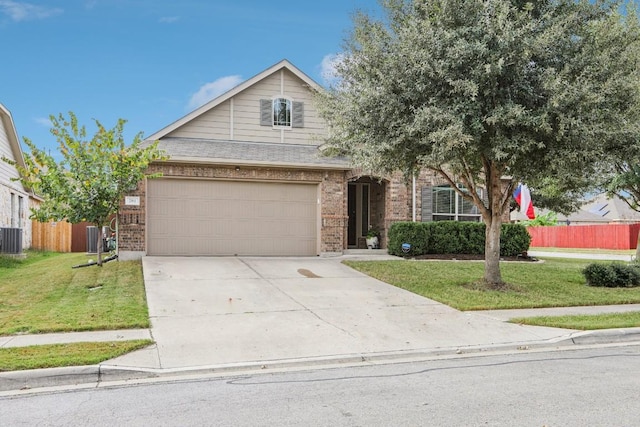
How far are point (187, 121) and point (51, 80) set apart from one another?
8147mm

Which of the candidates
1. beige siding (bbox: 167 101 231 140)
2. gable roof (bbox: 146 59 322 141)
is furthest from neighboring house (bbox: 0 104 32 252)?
beige siding (bbox: 167 101 231 140)

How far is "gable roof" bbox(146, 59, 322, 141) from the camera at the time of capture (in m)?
17.1

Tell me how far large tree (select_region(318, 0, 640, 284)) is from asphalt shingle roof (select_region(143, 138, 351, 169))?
518cm

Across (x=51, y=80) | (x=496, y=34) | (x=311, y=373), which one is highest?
(x=51, y=80)

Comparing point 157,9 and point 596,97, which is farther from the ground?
point 157,9

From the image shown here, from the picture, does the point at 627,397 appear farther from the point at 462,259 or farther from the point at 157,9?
the point at 157,9

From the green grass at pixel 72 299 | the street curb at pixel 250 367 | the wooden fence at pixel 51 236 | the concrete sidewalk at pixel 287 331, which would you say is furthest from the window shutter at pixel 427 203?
the wooden fence at pixel 51 236

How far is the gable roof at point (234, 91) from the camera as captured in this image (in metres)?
17.1

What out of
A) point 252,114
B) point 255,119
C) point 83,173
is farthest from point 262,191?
point 83,173

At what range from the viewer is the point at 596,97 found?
9445 millimetres

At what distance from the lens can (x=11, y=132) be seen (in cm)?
2084

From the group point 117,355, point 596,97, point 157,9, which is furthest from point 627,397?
point 157,9

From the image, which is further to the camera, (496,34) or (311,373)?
(496,34)

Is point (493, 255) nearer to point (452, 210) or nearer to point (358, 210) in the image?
point (452, 210)
